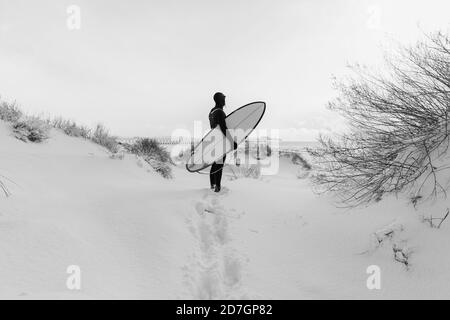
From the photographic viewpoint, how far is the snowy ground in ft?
7.93

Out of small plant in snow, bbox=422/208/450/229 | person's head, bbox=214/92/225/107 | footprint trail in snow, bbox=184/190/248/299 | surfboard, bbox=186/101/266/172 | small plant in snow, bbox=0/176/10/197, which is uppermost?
person's head, bbox=214/92/225/107

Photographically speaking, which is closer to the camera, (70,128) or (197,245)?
(197,245)

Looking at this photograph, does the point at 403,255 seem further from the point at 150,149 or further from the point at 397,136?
the point at 150,149

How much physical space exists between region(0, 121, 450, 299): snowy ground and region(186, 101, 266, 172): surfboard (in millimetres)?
1247

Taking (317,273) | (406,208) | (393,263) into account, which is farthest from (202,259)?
(406,208)

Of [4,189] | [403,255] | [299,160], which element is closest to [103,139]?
[4,189]

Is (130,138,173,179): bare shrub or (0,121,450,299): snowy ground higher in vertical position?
(130,138,173,179): bare shrub

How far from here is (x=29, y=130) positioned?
19.3ft

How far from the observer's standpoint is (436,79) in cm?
361

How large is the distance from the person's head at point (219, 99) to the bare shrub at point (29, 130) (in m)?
3.51

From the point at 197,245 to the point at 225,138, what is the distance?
106 inches

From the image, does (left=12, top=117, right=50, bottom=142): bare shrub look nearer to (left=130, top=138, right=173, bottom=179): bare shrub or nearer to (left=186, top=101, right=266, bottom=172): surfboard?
(left=186, top=101, right=266, bottom=172): surfboard

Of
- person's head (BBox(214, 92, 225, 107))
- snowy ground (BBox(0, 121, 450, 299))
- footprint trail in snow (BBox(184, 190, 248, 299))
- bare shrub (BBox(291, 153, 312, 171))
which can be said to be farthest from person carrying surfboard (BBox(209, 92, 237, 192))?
bare shrub (BBox(291, 153, 312, 171))

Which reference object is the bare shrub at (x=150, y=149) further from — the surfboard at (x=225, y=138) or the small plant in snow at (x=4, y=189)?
the small plant in snow at (x=4, y=189)
